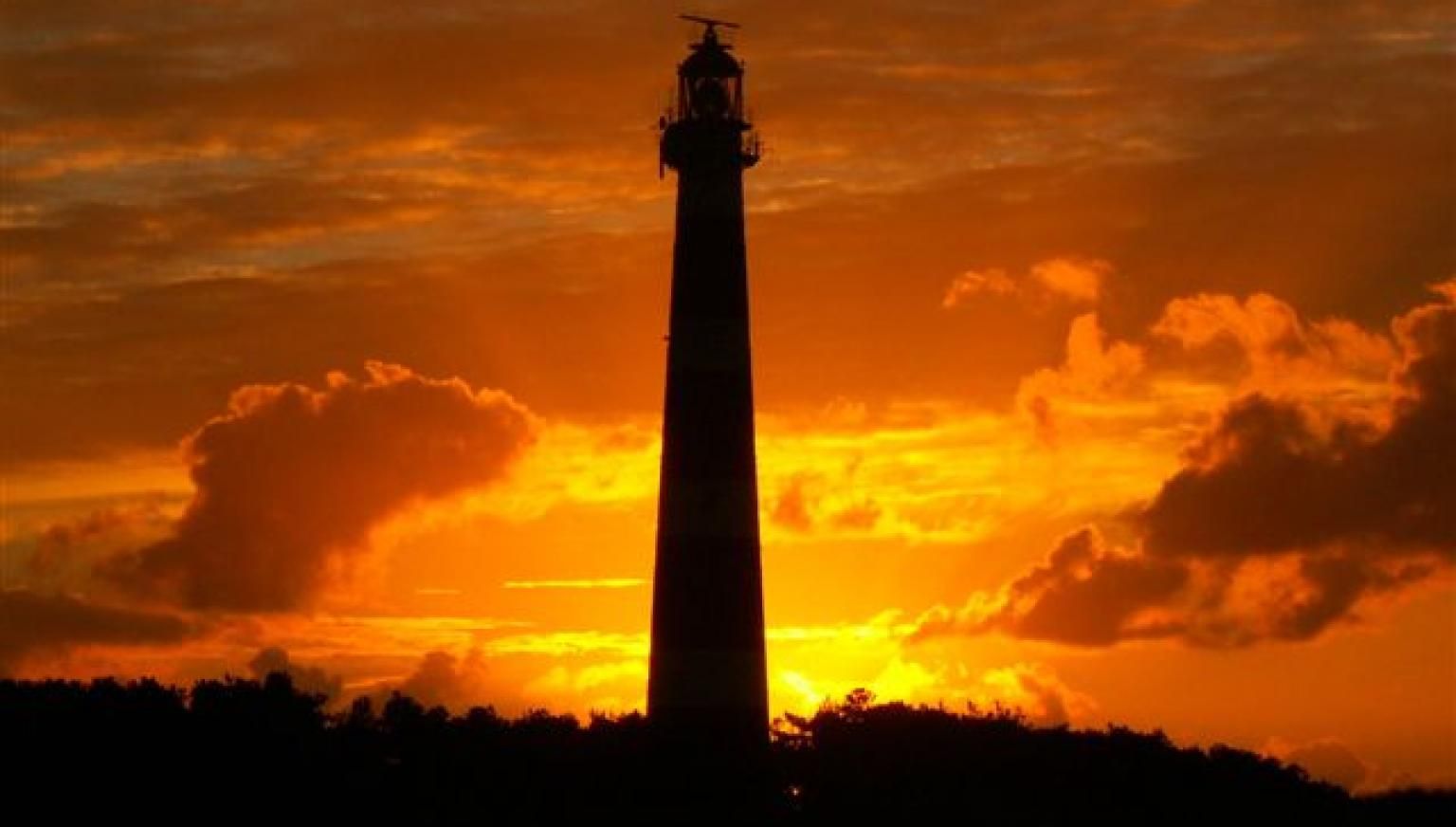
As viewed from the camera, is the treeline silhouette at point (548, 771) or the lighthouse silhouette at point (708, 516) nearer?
the treeline silhouette at point (548, 771)

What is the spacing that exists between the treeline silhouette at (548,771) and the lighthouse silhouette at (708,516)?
4.59 feet

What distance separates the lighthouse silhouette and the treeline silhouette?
1.40 m

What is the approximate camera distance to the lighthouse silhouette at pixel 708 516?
6106cm

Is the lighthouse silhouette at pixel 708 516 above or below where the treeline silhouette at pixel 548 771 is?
above

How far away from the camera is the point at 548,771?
59000mm

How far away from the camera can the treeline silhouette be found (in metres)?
55.3

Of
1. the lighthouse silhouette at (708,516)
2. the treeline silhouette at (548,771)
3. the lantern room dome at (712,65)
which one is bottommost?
the treeline silhouette at (548,771)

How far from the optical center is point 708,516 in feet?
201

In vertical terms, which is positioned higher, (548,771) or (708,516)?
(708,516)

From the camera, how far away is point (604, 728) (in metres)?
62.8

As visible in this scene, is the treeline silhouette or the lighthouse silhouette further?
the lighthouse silhouette

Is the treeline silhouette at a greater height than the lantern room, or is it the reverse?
the lantern room

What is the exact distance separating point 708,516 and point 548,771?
7.13m

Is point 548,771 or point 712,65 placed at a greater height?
point 712,65
